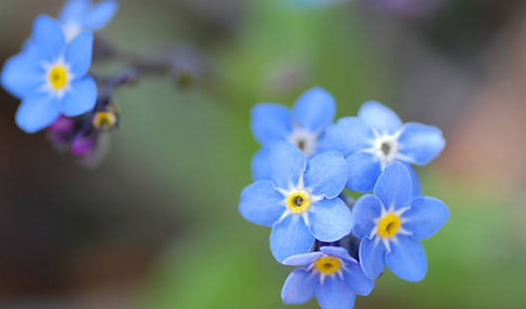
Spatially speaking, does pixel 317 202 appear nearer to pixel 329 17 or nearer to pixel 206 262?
pixel 206 262

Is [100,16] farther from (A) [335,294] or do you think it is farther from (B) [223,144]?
(B) [223,144]

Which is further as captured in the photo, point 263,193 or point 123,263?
point 123,263

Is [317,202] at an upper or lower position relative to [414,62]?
lower

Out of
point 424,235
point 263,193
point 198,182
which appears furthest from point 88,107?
point 198,182

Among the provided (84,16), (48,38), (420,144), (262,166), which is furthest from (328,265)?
(84,16)

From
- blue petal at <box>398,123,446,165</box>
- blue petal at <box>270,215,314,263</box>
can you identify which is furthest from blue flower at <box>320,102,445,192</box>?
blue petal at <box>270,215,314,263</box>

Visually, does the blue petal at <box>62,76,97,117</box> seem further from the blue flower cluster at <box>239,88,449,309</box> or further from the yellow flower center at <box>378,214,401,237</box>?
the yellow flower center at <box>378,214,401,237</box>
